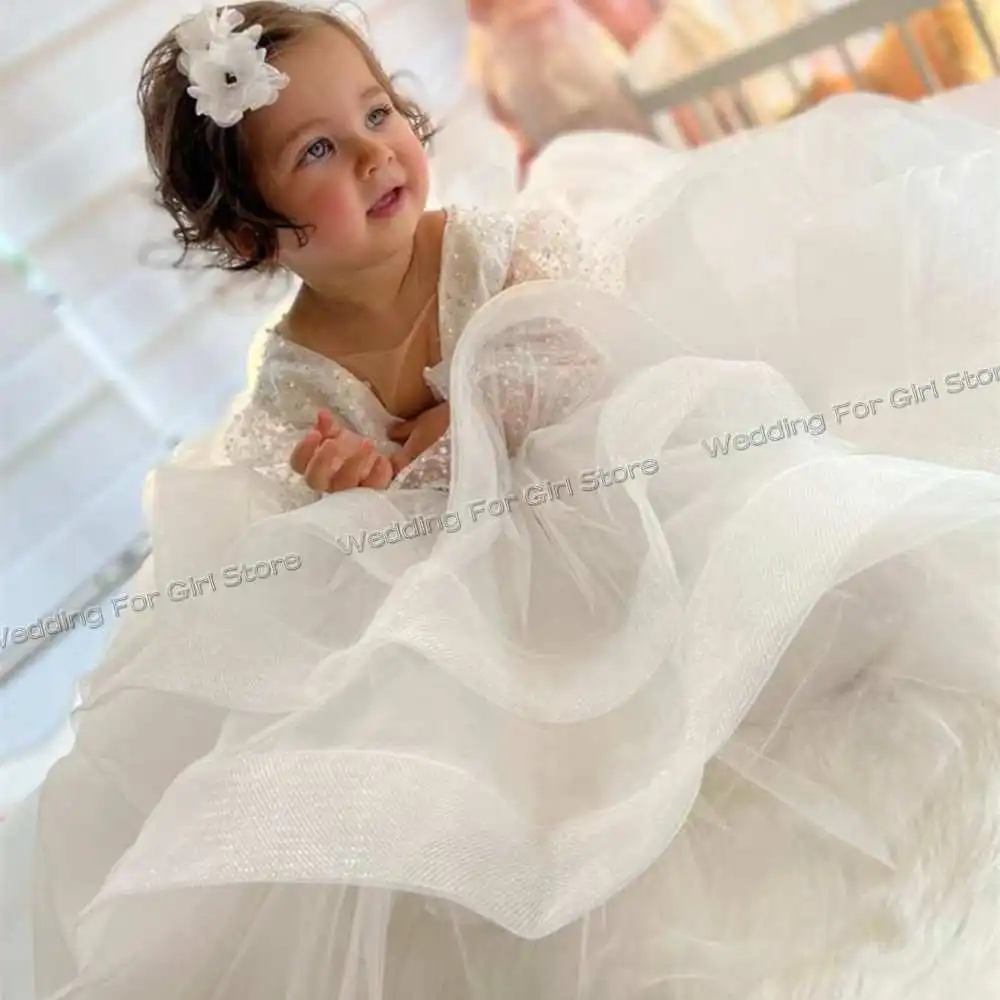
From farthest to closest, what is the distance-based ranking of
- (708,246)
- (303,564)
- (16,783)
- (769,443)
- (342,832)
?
(16,783) → (708,246) → (303,564) → (769,443) → (342,832)

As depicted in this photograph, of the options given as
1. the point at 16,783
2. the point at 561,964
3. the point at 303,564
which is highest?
the point at 303,564

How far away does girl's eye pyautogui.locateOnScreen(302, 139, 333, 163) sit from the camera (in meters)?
0.84

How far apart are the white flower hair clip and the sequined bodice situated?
20cm

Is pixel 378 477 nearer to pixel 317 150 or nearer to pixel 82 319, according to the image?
pixel 317 150

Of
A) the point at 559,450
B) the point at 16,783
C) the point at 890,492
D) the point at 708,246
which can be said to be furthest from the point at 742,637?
the point at 16,783

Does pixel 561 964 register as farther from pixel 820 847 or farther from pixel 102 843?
pixel 102 843

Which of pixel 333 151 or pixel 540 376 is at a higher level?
pixel 333 151

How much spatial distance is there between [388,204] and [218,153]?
0.13 meters

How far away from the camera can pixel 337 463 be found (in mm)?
817

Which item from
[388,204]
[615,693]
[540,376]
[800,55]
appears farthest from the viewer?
[800,55]

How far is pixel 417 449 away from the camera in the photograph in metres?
0.90

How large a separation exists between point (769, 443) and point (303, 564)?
299mm

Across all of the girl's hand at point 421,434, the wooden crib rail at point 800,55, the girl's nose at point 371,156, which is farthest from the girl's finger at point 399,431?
the wooden crib rail at point 800,55

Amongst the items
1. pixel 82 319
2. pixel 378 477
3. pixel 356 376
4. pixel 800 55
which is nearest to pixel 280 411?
pixel 356 376
